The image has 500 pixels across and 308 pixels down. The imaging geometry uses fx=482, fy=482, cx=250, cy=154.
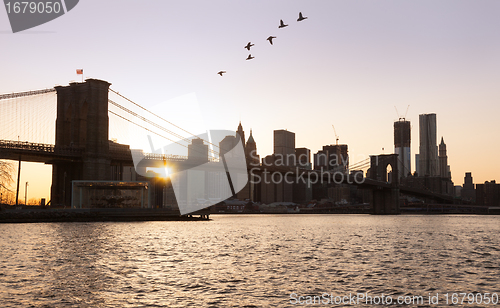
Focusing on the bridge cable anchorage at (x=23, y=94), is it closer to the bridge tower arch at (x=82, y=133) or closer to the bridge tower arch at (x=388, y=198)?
the bridge tower arch at (x=82, y=133)

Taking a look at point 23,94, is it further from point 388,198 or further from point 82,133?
point 388,198

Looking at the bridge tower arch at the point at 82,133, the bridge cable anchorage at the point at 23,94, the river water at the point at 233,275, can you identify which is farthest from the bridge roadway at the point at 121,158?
the river water at the point at 233,275

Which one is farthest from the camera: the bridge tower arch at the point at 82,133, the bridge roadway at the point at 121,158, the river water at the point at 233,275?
the bridge tower arch at the point at 82,133

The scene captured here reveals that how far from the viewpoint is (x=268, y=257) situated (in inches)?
1458

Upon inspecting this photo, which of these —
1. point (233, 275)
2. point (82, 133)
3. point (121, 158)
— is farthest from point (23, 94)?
point (233, 275)

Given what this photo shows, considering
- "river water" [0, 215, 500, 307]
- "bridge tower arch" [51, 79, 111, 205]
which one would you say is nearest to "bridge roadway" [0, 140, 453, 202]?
"bridge tower arch" [51, 79, 111, 205]

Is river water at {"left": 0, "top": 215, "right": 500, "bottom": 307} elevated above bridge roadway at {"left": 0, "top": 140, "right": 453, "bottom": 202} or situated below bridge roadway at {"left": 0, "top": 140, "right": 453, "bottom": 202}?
below

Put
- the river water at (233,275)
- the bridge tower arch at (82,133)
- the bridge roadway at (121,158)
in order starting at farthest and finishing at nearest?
the bridge tower arch at (82,133)
the bridge roadway at (121,158)
the river water at (233,275)

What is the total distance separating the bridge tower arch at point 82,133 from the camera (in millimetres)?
98250

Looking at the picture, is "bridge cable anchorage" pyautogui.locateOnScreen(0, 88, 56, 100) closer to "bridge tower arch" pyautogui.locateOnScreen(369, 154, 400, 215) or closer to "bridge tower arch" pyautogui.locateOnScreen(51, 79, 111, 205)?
"bridge tower arch" pyautogui.locateOnScreen(51, 79, 111, 205)

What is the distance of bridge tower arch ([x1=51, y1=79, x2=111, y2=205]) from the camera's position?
98250mm

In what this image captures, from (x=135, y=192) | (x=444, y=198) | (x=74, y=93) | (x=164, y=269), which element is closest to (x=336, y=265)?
(x=164, y=269)

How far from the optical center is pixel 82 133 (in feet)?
344

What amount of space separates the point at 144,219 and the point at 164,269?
219ft
